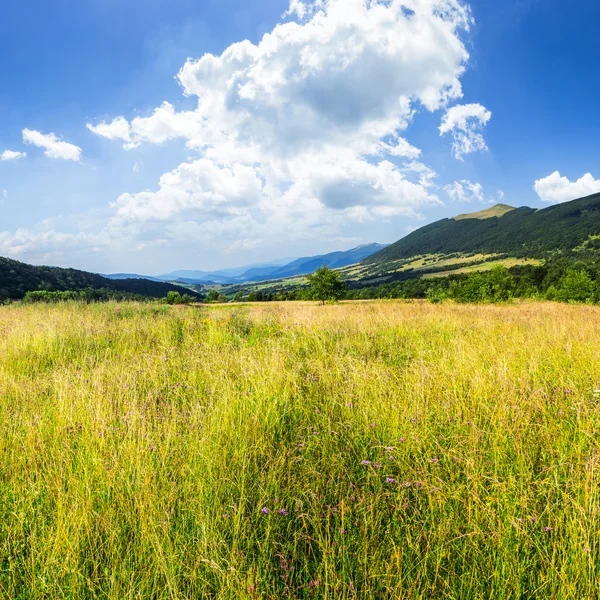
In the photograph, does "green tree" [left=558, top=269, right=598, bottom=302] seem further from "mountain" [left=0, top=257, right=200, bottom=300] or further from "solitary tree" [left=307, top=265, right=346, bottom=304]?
"mountain" [left=0, top=257, right=200, bottom=300]

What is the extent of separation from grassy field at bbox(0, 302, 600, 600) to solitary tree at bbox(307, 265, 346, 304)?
5021 cm

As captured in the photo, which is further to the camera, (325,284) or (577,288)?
(325,284)

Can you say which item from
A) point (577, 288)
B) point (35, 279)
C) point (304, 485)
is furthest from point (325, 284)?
point (35, 279)

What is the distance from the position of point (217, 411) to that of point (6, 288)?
3749 inches

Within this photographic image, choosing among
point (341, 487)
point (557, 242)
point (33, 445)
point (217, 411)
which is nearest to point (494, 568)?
point (341, 487)

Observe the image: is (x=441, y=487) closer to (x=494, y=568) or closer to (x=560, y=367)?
(x=494, y=568)

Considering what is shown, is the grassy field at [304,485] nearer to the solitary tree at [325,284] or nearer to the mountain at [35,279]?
the solitary tree at [325,284]

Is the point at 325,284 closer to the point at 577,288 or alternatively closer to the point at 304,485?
the point at 577,288

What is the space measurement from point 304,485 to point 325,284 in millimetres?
52762

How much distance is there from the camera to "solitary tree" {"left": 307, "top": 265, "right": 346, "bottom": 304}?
54.5 metres

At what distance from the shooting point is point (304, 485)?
7.08ft

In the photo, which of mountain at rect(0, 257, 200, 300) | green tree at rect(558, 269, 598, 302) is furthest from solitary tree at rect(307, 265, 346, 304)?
mountain at rect(0, 257, 200, 300)

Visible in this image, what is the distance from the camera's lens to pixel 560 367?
439 centimetres

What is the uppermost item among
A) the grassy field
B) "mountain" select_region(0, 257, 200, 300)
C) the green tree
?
"mountain" select_region(0, 257, 200, 300)
